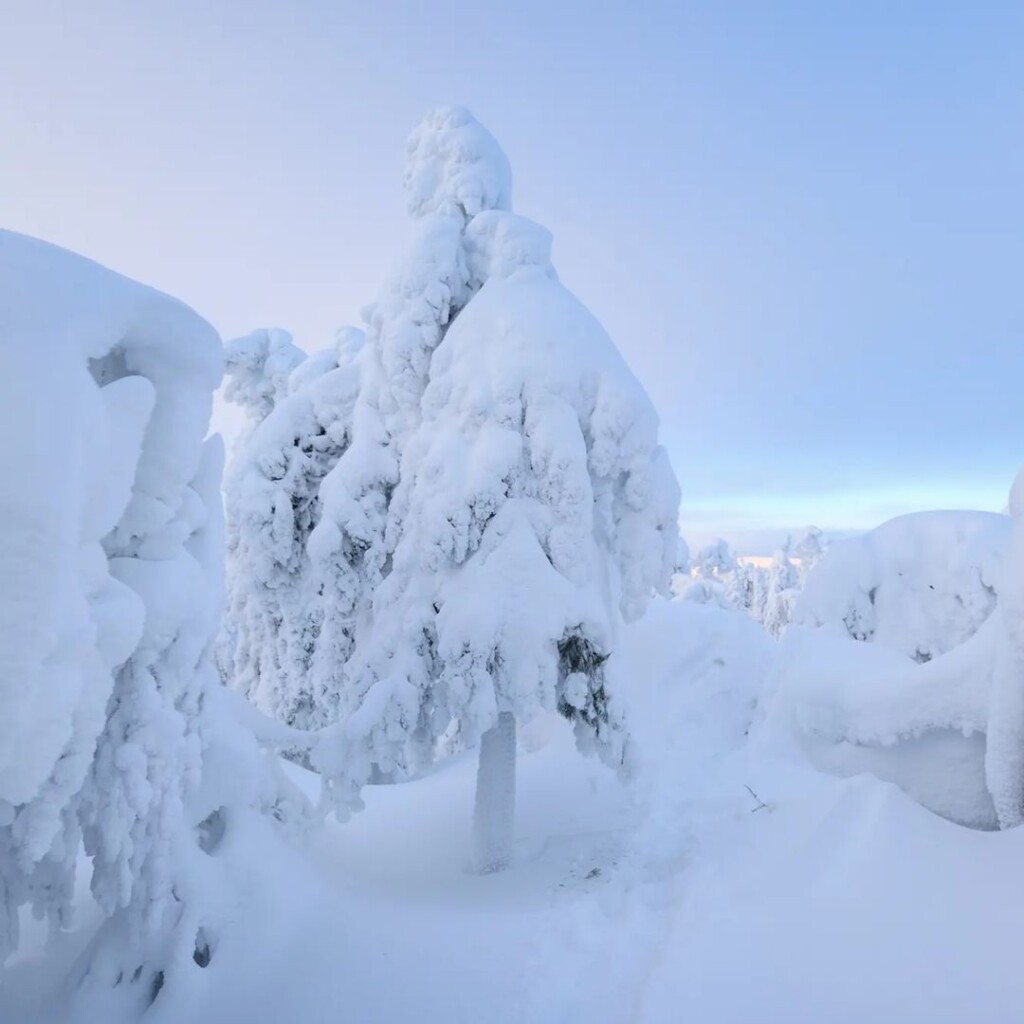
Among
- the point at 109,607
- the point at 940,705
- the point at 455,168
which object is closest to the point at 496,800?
the point at 940,705

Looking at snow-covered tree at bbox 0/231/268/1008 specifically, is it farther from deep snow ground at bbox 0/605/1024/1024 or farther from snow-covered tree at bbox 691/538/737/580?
snow-covered tree at bbox 691/538/737/580

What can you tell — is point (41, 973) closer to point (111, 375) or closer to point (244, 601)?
point (111, 375)

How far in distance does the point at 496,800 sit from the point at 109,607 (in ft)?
18.0

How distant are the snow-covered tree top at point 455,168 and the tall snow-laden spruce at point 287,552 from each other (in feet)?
9.94

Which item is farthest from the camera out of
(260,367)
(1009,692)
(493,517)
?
(260,367)

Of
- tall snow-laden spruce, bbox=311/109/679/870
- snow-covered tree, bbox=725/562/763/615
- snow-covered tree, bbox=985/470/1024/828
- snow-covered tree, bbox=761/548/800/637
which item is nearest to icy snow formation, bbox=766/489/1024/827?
snow-covered tree, bbox=985/470/1024/828

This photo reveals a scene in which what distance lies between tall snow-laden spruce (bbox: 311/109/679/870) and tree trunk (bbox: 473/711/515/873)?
0.07 ft

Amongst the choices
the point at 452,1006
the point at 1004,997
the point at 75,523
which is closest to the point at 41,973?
the point at 452,1006

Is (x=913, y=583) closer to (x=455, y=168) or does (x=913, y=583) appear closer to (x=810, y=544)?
(x=455, y=168)

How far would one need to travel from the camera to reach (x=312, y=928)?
5.65 metres

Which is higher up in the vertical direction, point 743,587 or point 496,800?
point 743,587

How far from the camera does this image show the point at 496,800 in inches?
300

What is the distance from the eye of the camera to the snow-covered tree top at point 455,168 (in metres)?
8.77

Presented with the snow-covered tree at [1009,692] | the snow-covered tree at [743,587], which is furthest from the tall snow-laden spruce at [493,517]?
the snow-covered tree at [743,587]
